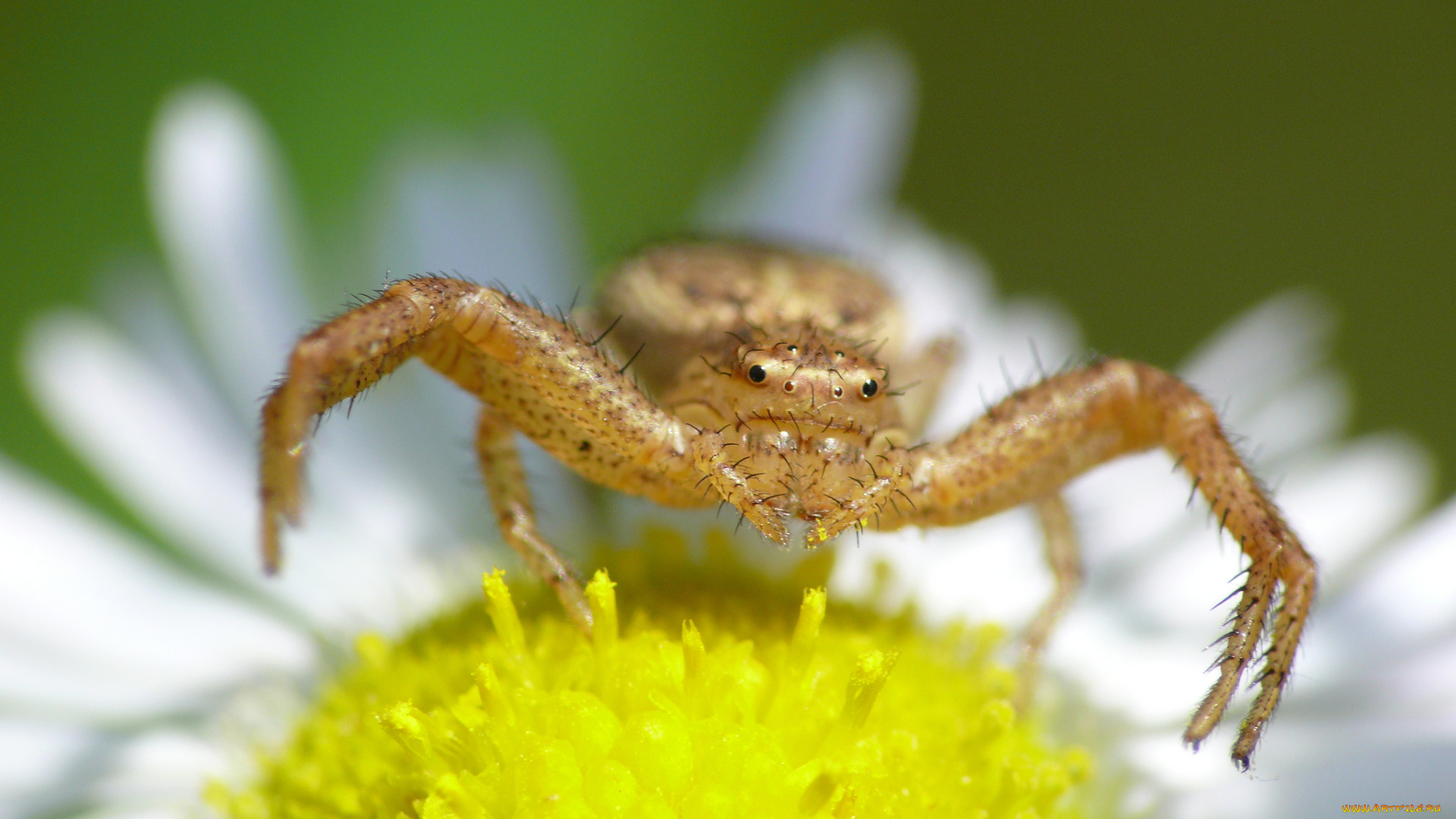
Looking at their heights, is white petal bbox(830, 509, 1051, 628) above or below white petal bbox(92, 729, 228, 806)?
above

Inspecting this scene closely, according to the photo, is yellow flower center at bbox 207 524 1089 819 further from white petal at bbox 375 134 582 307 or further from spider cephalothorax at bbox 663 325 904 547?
white petal at bbox 375 134 582 307

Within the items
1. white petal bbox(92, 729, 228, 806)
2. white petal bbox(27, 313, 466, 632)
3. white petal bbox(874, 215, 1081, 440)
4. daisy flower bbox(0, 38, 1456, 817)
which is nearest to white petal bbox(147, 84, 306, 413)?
daisy flower bbox(0, 38, 1456, 817)

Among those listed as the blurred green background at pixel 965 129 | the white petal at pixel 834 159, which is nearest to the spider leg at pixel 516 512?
the blurred green background at pixel 965 129

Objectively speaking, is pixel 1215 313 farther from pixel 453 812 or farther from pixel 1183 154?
pixel 453 812

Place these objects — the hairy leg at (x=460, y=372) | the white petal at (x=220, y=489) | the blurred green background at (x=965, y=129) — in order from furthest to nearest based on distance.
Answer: the blurred green background at (x=965, y=129) → the white petal at (x=220, y=489) → the hairy leg at (x=460, y=372)

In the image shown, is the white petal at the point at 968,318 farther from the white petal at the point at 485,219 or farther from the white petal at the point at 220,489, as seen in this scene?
the white petal at the point at 220,489

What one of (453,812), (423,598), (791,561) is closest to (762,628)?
(791,561)

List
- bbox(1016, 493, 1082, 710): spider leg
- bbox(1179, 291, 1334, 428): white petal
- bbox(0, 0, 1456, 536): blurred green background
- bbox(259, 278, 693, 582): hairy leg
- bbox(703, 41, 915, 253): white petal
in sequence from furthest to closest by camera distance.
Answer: bbox(703, 41, 915, 253): white petal → bbox(0, 0, 1456, 536): blurred green background → bbox(1179, 291, 1334, 428): white petal → bbox(1016, 493, 1082, 710): spider leg → bbox(259, 278, 693, 582): hairy leg
